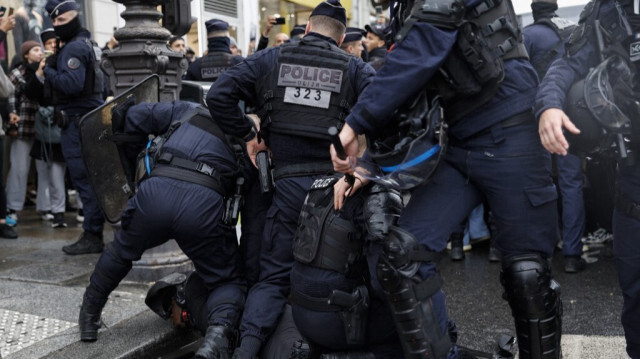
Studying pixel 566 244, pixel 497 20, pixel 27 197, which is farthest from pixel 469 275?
pixel 27 197

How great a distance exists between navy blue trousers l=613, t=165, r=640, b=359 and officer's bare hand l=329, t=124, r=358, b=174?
3.59 feet

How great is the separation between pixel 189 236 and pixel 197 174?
→ 332mm

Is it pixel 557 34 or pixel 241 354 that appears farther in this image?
pixel 557 34

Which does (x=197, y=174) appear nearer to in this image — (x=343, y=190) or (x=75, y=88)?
(x=343, y=190)

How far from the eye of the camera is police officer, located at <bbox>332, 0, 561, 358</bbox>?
2627mm

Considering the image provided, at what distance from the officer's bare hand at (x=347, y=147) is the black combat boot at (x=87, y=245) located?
12.8 ft

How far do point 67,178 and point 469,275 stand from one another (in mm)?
5263

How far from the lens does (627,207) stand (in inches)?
111

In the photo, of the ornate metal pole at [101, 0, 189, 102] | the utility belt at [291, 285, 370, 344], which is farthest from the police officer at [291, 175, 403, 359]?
the ornate metal pole at [101, 0, 189, 102]

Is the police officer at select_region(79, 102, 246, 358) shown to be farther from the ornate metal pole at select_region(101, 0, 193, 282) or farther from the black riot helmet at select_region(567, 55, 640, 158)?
the black riot helmet at select_region(567, 55, 640, 158)

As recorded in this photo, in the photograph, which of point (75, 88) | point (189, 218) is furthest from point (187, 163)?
point (75, 88)

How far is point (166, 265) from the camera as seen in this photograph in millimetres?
4988

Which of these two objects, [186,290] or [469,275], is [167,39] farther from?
[469,275]

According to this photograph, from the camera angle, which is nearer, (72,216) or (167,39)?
(167,39)
